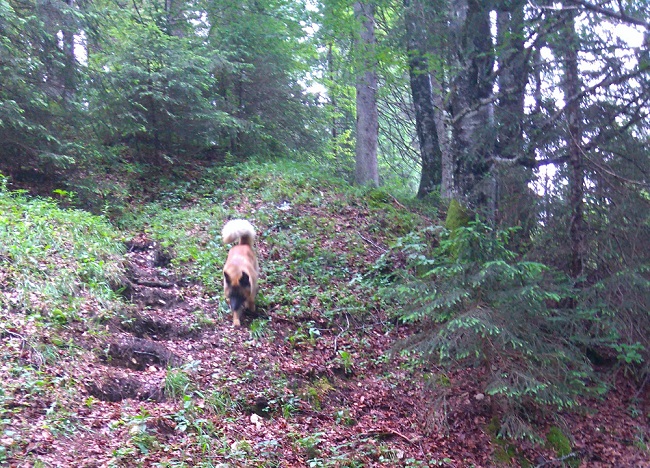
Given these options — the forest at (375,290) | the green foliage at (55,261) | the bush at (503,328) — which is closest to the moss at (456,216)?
the forest at (375,290)

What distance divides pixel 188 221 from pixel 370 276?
4.28 metres

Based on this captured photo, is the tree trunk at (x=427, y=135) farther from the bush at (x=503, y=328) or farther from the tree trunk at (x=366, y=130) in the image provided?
the bush at (x=503, y=328)

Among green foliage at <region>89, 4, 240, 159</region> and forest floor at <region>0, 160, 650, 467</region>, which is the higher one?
green foliage at <region>89, 4, 240, 159</region>

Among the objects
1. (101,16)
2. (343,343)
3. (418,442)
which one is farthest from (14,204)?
(418,442)

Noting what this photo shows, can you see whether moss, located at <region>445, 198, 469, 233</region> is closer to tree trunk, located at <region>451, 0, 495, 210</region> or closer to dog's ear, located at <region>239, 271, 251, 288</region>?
tree trunk, located at <region>451, 0, 495, 210</region>

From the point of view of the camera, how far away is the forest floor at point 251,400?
4871 mm

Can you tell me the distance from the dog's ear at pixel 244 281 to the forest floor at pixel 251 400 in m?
0.60

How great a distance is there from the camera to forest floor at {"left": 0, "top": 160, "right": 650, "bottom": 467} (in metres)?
4.87

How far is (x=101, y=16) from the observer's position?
1127 centimetres

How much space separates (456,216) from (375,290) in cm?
183

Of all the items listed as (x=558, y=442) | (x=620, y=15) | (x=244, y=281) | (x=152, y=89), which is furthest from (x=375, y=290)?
(x=152, y=89)

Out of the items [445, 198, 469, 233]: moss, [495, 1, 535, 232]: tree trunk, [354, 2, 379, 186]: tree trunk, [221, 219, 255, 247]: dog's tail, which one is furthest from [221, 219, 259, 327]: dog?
[354, 2, 379, 186]: tree trunk

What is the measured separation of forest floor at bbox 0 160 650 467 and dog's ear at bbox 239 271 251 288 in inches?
23.7

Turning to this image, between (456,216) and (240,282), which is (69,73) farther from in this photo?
(456,216)
